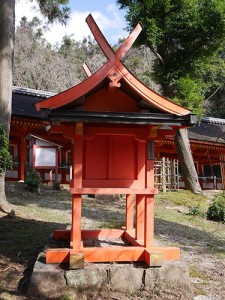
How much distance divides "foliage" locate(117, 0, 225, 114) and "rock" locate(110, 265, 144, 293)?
1055 centimetres

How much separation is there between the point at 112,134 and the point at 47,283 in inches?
90.0

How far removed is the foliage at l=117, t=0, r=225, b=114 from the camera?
14.6 meters

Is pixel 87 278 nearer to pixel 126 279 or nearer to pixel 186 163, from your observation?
pixel 126 279

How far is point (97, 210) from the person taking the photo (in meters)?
10.7

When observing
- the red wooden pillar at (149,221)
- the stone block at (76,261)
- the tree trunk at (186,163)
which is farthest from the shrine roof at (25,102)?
the stone block at (76,261)

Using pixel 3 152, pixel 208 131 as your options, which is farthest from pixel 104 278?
pixel 208 131

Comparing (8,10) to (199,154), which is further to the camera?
(199,154)

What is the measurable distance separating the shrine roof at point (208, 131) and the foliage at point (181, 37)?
3.93 meters

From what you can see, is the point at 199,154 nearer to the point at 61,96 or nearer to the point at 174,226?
the point at 174,226

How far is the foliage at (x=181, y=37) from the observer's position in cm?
1455

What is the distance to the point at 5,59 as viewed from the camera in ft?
30.5

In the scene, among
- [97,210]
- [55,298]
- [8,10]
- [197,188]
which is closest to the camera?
[55,298]

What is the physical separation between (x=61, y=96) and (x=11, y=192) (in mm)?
7969

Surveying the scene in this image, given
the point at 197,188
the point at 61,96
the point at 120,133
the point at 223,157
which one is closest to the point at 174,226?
the point at 120,133
